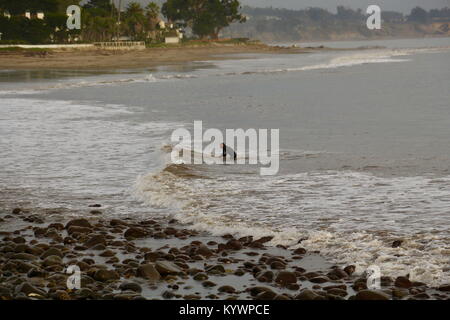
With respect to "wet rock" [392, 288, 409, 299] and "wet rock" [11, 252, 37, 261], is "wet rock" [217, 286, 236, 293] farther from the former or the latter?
"wet rock" [11, 252, 37, 261]

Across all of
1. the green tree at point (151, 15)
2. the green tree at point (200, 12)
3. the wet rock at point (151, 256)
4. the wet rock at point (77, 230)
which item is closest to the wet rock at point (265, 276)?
the wet rock at point (151, 256)

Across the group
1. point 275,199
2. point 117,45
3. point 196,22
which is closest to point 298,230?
point 275,199

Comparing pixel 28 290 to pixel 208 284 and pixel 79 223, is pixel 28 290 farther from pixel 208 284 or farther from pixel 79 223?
pixel 79 223

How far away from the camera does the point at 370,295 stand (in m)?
7.34

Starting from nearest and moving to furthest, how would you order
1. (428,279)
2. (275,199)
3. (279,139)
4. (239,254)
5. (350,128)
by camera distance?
(428,279) → (239,254) → (275,199) → (279,139) → (350,128)

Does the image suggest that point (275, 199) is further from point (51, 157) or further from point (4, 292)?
point (51, 157)

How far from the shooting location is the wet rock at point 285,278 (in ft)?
26.3

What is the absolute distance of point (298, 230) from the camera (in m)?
10.5

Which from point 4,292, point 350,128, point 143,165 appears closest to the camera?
point 4,292

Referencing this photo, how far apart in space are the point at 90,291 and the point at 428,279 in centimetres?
379

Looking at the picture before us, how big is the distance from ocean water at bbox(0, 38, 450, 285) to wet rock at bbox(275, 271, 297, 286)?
1106 millimetres

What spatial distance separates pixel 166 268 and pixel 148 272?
243 millimetres

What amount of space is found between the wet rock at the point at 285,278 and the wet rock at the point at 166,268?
118 centimetres

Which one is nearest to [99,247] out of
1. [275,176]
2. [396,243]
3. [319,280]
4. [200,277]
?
→ [200,277]
